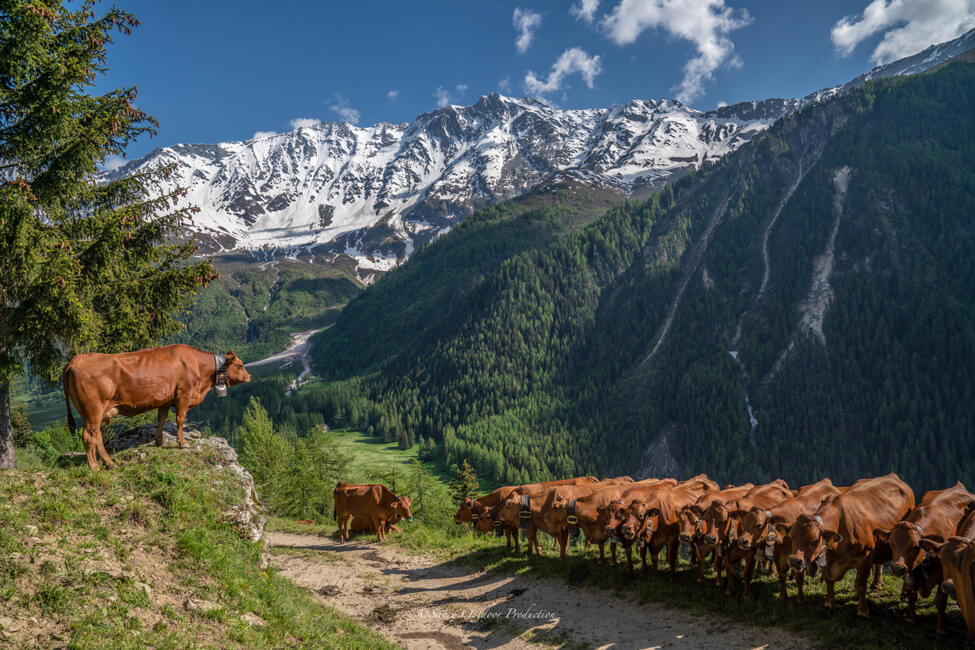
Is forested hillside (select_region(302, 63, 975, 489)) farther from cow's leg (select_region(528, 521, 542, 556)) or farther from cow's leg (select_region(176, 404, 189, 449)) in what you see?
cow's leg (select_region(176, 404, 189, 449))

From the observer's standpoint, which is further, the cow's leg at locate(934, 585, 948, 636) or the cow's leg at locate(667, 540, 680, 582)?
the cow's leg at locate(667, 540, 680, 582)

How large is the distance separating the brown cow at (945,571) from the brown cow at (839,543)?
1010 mm

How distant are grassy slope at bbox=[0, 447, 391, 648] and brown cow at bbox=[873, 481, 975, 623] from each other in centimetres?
1271

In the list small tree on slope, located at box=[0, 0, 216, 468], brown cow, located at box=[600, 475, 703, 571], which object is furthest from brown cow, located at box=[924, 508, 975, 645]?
small tree on slope, located at box=[0, 0, 216, 468]

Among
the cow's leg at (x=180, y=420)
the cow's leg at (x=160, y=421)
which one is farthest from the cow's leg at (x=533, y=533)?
the cow's leg at (x=160, y=421)

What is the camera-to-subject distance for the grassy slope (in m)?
8.31

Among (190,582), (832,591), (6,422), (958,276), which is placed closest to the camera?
(190,582)

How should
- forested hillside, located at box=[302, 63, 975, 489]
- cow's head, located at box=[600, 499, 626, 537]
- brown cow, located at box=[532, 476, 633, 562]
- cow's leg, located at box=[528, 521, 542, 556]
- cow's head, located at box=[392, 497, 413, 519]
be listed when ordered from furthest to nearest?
forested hillside, located at box=[302, 63, 975, 489], cow's head, located at box=[392, 497, 413, 519], cow's leg, located at box=[528, 521, 542, 556], brown cow, located at box=[532, 476, 633, 562], cow's head, located at box=[600, 499, 626, 537]

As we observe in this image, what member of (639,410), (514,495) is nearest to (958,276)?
(639,410)

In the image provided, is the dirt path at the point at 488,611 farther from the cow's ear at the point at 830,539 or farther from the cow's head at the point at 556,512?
the cow's ear at the point at 830,539

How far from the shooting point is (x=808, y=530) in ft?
44.3

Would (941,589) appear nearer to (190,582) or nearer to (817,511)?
(817,511)

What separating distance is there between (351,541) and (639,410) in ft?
491

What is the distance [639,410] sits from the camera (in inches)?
6491
